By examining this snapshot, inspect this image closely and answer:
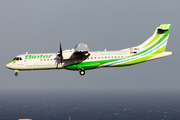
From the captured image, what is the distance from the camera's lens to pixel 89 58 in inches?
1624

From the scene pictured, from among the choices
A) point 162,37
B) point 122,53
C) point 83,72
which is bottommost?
point 83,72

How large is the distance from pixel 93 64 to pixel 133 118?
143 m

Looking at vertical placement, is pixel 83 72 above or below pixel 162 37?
below

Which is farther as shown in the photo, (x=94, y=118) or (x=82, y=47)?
(x=94, y=118)

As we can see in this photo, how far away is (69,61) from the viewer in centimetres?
4103

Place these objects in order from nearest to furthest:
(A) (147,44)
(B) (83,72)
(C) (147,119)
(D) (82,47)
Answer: (D) (82,47) → (B) (83,72) → (A) (147,44) → (C) (147,119)

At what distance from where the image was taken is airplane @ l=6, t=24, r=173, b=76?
4103 centimetres

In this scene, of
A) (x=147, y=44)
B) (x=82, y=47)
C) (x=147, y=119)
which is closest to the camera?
(x=82, y=47)

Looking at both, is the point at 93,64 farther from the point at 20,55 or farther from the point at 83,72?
the point at 20,55

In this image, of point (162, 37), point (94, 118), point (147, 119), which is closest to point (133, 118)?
point (147, 119)

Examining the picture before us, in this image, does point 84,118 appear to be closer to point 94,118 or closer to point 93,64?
point 94,118

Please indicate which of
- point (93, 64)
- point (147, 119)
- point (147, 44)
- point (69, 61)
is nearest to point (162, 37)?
point (147, 44)

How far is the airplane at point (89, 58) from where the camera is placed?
135 ft

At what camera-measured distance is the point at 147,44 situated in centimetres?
4416
